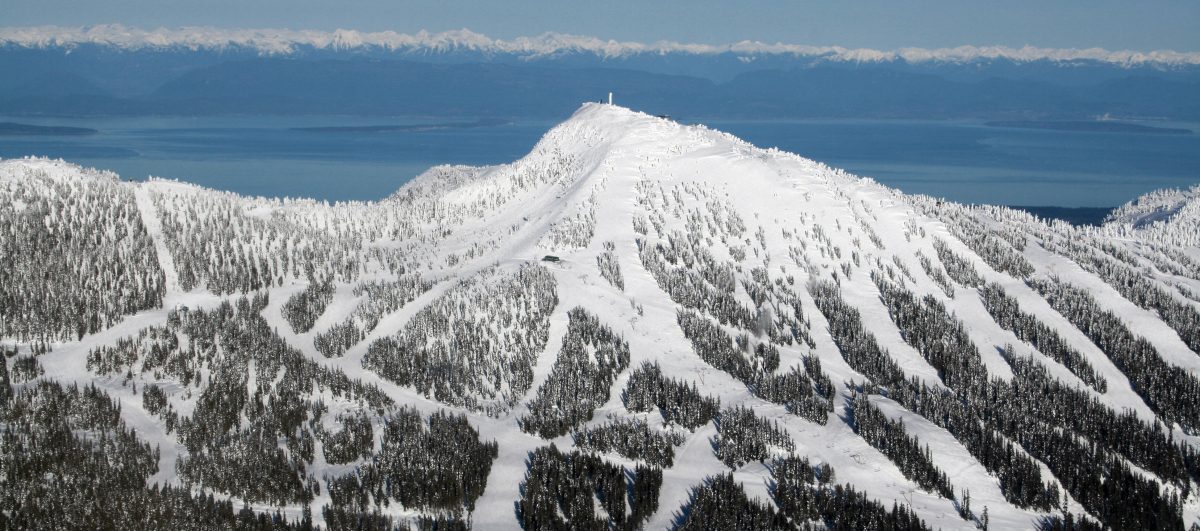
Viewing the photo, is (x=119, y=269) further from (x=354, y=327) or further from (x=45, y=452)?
(x=45, y=452)

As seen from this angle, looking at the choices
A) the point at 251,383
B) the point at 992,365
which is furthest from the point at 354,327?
the point at 992,365

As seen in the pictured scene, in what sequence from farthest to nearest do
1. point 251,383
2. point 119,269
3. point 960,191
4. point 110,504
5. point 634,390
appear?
point 960,191
point 119,269
point 251,383
point 634,390
point 110,504

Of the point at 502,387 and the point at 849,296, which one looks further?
the point at 849,296

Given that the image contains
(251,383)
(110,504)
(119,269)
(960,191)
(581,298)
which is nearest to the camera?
(110,504)

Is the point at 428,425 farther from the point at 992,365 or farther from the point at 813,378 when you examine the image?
the point at 992,365

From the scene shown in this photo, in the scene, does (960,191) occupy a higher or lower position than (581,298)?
higher

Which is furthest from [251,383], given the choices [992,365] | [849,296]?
[992,365]

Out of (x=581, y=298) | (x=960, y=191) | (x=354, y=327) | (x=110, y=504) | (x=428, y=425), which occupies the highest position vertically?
(x=960, y=191)
